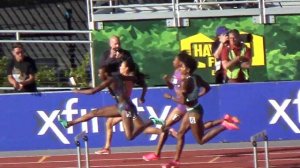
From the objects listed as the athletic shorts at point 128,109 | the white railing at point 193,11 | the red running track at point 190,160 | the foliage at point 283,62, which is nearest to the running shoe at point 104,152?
the red running track at point 190,160

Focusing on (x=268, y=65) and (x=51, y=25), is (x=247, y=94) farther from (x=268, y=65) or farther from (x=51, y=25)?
(x=51, y=25)

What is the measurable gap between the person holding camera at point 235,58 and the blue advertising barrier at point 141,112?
15.0 inches

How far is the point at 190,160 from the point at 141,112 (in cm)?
166

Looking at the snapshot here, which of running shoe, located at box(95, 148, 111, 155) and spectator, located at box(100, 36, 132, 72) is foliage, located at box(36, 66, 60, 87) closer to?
spectator, located at box(100, 36, 132, 72)

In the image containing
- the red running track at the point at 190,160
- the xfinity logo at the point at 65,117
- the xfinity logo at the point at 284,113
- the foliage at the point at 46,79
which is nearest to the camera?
the red running track at the point at 190,160

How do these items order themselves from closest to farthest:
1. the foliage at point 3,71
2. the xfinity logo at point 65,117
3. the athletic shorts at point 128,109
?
the athletic shorts at point 128,109 < the xfinity logo at point 65,117 < the foliage at point 3,71

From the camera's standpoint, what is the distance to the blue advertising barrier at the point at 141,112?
19438 millimetres

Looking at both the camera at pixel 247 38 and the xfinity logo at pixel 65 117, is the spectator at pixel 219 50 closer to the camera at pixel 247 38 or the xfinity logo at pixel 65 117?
the camera at pixel 247 38

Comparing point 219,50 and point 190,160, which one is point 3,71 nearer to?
point 219,50

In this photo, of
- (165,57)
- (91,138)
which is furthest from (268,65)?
(91,138)

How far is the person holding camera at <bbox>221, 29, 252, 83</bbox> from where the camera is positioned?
19.6 metres

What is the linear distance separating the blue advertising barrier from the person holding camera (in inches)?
15.0

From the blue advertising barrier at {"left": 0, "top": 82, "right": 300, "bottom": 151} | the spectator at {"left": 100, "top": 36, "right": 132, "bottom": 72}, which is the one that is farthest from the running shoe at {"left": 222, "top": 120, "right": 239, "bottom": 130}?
the spectator at {"left": 100, "top": 36, "right": 132, "bottom": 72}

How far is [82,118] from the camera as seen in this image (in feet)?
60.1
